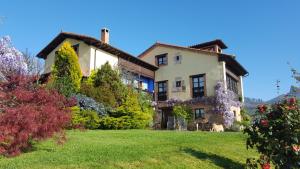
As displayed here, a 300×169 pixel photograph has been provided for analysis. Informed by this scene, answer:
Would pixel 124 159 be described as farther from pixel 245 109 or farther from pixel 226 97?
pixel 245 109

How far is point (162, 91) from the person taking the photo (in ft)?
111

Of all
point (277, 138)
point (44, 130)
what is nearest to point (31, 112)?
point (44, 130)

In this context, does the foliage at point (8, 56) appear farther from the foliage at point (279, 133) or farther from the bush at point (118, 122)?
the foliage at point (279, 133)

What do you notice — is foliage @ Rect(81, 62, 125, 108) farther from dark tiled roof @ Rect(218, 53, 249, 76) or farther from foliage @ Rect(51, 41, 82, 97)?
dark tiled roof @ Rect(218, 53, 249, 76)

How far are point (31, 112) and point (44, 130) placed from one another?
2.25 feet

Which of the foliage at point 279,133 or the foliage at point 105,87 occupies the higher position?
the foliage at point 105,87

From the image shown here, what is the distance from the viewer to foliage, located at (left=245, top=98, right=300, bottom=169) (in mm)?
8883

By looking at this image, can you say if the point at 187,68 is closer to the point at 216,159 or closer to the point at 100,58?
the point at 100,58

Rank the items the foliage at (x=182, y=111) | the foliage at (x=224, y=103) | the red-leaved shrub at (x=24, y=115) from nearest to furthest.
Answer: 1. the red-leaved shrub at (x=24, y=115)
2. the foliage at (x=224, y=103)
3. the foliage at (x=182, y=111)

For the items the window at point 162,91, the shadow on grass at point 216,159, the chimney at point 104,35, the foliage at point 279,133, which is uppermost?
the chimney at point 104,35

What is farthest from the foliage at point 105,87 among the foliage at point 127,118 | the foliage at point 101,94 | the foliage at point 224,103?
the foliage at point 224,103

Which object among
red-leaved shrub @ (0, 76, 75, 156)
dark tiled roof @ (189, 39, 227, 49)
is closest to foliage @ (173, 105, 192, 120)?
dark tiled roof @ (189, 39, 227, 49)

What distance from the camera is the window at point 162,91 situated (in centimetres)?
3344

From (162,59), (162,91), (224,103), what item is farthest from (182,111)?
(162,59)
